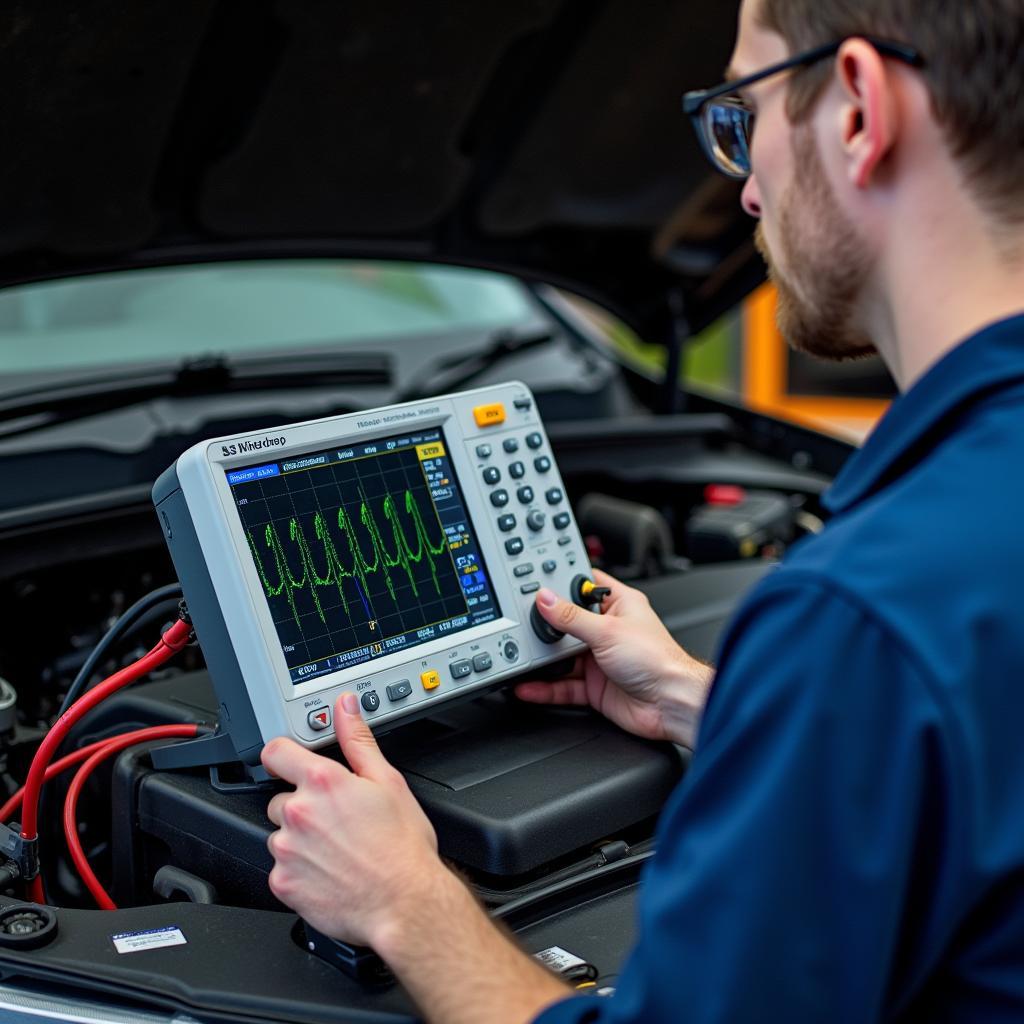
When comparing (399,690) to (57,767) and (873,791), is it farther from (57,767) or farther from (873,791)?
(873,791)

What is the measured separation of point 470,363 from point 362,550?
99cm

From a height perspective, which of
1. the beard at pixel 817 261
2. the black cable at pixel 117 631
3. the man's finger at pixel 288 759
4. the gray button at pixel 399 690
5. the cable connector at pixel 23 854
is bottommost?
the cable connector at pixel 23 854

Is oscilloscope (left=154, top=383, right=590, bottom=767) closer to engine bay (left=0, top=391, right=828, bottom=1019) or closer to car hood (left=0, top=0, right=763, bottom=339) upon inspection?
engine bay (left=0, top=391, right=828, bottom=1019)

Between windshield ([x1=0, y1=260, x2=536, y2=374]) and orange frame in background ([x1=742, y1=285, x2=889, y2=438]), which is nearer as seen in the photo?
windshield ([x1=0, y1=260, x2=536, y2=374])

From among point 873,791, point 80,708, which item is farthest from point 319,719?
point 873,791

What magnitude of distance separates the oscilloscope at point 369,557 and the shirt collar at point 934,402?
0.49 meters

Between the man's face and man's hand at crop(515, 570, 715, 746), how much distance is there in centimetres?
42

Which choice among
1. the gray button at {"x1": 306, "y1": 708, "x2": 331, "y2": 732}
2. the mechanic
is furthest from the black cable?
the mechanic

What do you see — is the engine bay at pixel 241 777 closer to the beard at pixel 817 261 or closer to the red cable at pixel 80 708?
the red cable at pixel 80 708

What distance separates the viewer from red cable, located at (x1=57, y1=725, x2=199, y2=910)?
50.3 inches

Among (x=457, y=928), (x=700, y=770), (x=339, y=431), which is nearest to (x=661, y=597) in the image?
(x=339, y=431)

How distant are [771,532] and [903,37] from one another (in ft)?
4.36

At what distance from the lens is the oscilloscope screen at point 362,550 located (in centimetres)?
116

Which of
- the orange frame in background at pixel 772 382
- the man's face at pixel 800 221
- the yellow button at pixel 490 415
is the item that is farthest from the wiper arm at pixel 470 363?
the orange frame in background at pixel 772 382
